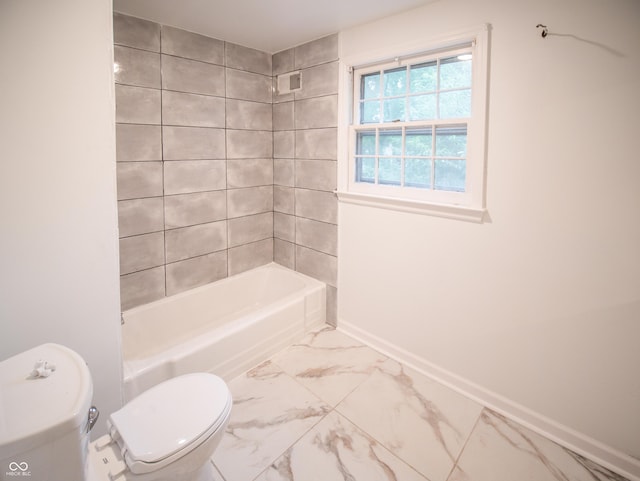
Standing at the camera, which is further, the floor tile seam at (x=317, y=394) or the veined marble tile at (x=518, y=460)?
the floor tile seam at (x=317, y=394)

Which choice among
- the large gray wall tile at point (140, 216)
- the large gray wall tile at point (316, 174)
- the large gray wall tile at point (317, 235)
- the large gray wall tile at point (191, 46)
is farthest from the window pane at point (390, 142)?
the large gray wall tile at point (140, 216)

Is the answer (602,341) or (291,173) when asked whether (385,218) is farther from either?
(602,341)

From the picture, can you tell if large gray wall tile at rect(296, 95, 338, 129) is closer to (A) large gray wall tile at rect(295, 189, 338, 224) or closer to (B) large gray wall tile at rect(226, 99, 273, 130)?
(B) large gray wall tile at rect(226, 99, 273, 130)

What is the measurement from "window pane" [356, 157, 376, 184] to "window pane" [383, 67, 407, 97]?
1.49 feet

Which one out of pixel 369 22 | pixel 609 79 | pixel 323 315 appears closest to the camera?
pixel 609 79

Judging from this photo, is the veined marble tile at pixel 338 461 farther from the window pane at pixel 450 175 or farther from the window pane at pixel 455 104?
the window pane at pixel 455 104

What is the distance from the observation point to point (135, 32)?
2.25 meters

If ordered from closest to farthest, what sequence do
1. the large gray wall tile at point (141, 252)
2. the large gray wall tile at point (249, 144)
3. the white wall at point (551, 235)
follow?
1. the white wall at point (551, 235)
2. the large gray wall tile at point (141, 252)
3. the large gray wall tile at point (249, 144)

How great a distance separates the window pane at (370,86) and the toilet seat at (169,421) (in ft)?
6.73

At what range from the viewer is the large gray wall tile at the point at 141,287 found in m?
2.42

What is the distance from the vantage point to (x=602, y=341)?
1.65 m

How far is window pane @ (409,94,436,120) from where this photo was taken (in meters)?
2.18

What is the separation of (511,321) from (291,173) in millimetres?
1946

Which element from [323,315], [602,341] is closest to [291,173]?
[323,315]
